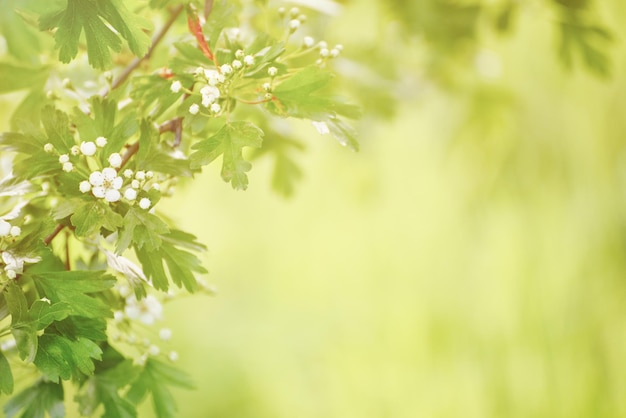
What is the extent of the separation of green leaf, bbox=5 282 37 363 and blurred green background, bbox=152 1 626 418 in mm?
792

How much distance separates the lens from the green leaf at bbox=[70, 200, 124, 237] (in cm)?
43

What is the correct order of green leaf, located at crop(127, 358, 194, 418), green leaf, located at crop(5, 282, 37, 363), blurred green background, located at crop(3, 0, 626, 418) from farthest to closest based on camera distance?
1. blurred green background, located at crop(3, 0, 626, 418)
2. green leaf, located at crop(127, 358, 194, 418)
3. green leaf, located at crop(5, 282, 37, 363)

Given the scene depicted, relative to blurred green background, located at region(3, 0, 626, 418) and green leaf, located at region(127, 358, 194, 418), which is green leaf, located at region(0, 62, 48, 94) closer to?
green leaf, located at region(127, 358, 194, 418)

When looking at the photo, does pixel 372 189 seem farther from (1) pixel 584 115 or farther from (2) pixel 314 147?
(1) pixel 584 115

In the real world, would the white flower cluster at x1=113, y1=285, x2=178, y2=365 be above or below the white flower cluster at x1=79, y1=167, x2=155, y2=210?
below

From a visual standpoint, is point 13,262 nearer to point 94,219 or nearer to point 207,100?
point 94,219

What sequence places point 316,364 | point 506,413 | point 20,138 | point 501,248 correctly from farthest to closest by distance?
1. point 316,364
2. point 501,248
3. point 506,413
4. point 20,138

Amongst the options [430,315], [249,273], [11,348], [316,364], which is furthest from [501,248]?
[11,348]

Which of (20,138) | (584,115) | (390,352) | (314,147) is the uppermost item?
(20,138)

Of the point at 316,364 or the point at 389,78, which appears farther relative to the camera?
the point at 316,364

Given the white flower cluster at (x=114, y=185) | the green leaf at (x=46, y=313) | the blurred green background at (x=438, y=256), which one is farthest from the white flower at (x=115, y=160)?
the blurred green background at (x=438, y=256)

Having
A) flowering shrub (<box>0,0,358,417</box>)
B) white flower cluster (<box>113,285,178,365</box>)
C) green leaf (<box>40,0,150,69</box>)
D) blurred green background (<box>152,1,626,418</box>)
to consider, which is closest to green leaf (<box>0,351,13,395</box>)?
flowering shrub (<box>0,0,358,417</box>)

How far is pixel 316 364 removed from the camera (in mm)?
1606

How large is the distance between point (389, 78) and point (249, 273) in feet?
2.81
